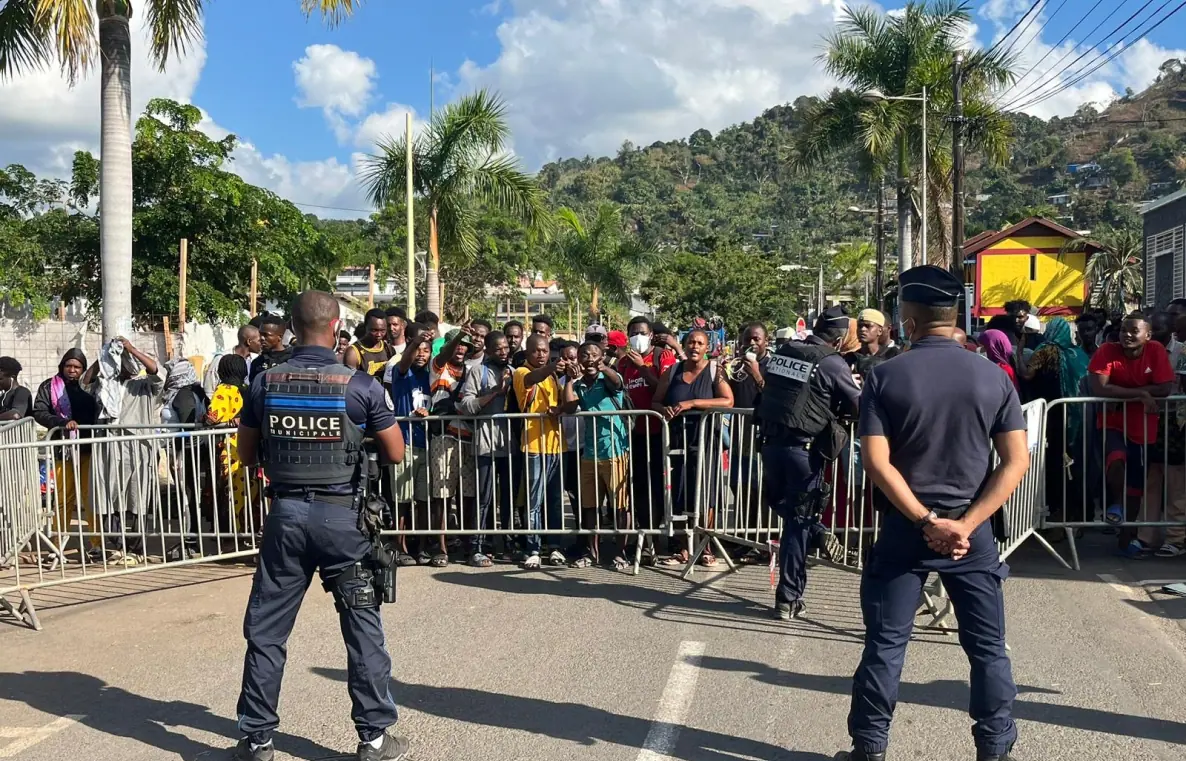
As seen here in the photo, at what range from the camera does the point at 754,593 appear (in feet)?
23.3

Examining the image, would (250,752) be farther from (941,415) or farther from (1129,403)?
(1129,403)

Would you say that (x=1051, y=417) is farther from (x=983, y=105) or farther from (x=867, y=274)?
(x=867, y=274)

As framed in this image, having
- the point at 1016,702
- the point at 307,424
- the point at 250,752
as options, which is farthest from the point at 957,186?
the point at 250,752

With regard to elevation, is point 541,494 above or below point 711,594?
above

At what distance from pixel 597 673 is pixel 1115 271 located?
1755 inches

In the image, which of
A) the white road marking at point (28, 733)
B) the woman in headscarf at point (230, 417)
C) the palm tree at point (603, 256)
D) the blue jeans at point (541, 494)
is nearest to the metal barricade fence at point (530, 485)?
the blue jeans at point (541, 494)

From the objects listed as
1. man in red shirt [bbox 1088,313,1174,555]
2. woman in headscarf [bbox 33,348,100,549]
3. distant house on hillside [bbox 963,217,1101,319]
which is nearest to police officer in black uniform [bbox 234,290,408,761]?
woman in headscarf [bbox 33,348,100,549]

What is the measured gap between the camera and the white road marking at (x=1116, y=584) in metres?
6.91

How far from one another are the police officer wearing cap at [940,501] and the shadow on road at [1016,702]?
85cm

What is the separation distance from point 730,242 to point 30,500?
5457 cm

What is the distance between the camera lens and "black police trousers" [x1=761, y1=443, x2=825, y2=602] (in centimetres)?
618

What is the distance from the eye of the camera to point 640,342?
11.0 metres

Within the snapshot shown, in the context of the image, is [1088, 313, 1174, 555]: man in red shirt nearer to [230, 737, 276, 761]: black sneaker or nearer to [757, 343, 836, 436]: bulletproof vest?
[757, 343, 836, 436]: bulletproof vest

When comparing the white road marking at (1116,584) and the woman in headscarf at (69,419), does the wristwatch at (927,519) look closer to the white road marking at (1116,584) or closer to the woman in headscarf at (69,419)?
the white road marking at (1116,584)
